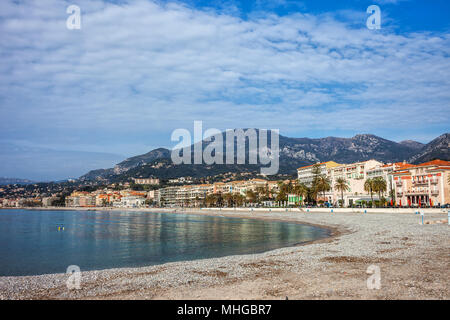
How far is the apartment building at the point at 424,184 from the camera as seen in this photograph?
221 feet

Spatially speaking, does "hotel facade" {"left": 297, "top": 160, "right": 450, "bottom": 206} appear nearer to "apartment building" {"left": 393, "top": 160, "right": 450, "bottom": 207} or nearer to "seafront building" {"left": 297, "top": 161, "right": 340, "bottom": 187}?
"apartment building" {"left": 393, "top": 160, "right": 450, "bottom": 207}

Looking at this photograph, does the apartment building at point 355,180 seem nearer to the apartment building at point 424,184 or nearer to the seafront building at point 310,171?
the apartment building at point 424,184

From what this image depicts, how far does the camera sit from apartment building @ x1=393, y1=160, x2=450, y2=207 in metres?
67.4

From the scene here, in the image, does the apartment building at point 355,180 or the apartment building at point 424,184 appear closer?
the apartment building at point 424,184

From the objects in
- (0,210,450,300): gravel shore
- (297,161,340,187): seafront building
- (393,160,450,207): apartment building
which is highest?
(297,161,340,187): seafront building

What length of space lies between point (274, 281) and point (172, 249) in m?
16.0

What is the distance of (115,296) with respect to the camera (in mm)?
10875

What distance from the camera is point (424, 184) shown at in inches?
2813

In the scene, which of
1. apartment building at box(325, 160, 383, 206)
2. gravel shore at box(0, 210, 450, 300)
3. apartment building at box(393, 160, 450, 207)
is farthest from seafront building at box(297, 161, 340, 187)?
gravel shore at box(0, 210, 450, 300)

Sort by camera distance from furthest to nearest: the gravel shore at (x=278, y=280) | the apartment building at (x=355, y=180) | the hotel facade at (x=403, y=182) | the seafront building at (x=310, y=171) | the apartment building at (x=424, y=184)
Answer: the seafront building at (x=310, y=171), the apartment building at (x=355, y=180), the hotel facade at (x=403, y=182), the apartment building at (x=424, y=184), the gravel shore at (x=278, y=280)

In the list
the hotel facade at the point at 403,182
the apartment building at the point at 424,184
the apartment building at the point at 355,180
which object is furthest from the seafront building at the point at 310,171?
the apartment building at the point at 424,184

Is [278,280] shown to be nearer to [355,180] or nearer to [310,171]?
[355,180]
